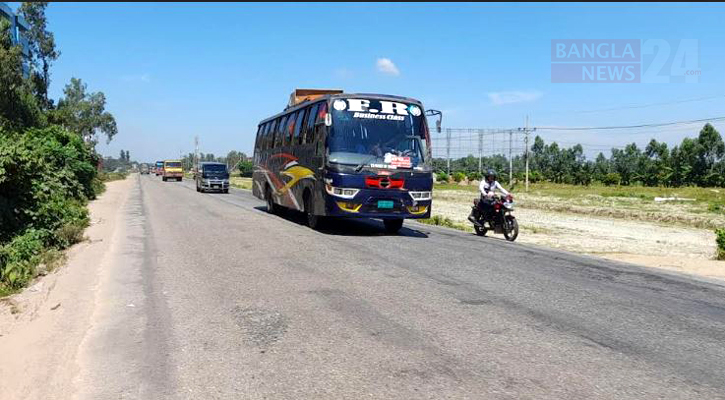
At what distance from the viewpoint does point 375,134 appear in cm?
1267

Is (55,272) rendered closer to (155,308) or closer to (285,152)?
(155,308)

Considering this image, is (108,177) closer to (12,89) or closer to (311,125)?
(12,89)

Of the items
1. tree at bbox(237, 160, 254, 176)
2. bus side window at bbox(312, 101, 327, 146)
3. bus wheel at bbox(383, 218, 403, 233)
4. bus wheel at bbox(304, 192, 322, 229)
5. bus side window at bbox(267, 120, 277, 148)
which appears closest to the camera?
bus side window at bbox(312, 101, 327, 146)

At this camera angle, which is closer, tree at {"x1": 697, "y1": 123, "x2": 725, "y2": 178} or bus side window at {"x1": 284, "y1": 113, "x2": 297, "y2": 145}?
bus side window at {"x1": 284, "y1": 113, "x2": 297, "y2": 145}

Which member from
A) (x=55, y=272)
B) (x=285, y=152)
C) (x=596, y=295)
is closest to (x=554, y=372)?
(x=596, y=295)

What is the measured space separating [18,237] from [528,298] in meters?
8.41

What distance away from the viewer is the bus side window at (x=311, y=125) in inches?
539

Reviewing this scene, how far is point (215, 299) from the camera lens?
6.47 metres

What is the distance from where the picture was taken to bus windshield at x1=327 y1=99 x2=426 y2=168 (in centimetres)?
1242

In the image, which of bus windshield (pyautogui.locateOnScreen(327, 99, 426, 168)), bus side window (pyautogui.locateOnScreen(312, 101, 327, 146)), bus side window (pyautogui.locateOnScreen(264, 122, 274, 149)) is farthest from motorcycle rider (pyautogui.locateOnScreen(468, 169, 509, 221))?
bus side window (pyautogui.locateOnScreen(264, 122, 274, 149))

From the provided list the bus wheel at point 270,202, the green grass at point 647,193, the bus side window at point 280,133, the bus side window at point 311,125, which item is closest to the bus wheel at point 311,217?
the bus side window at point 311,125

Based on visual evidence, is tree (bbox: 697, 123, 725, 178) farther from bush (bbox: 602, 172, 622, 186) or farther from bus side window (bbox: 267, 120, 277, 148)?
bus side window (bbox: 267, 120, 277, 148)

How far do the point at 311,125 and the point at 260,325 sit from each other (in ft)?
29.7

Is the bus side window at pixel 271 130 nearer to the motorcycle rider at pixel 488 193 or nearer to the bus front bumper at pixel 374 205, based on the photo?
the bus front bumper at pixel 374 205
